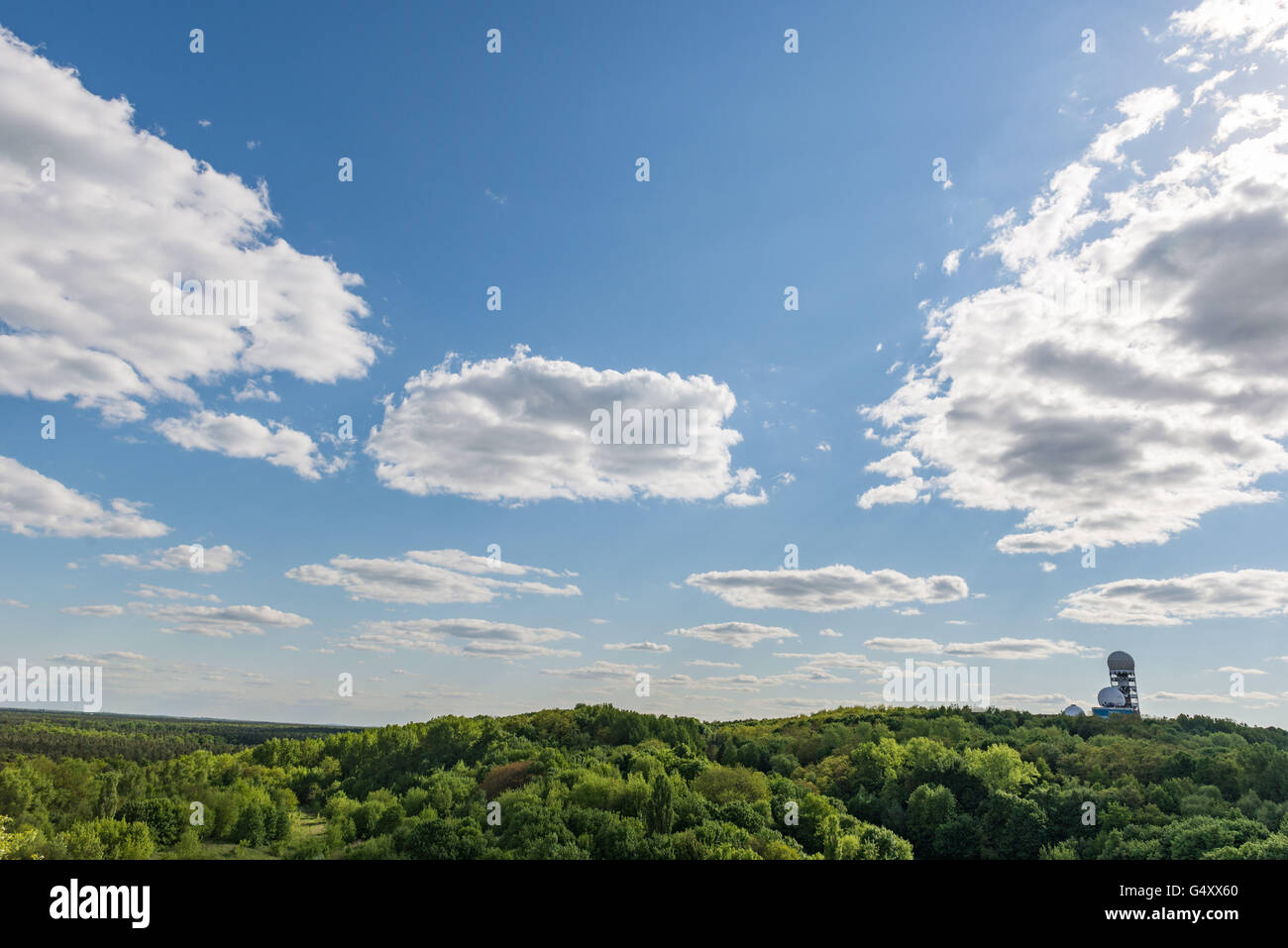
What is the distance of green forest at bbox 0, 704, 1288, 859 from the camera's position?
3184 inches

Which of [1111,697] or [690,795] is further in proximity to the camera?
[1111,697]

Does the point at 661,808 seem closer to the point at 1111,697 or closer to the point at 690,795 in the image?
the point at 690,795

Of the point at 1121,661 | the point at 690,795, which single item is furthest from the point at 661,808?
the point at 1121,661

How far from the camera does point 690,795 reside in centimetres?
9169

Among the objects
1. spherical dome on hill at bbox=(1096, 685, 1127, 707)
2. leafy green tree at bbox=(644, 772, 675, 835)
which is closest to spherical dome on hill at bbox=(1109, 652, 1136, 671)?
spherical dome on hill at bbox=(1096, 685, 1127, 707)

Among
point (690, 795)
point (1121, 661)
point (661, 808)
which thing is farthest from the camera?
point (1121, 661)

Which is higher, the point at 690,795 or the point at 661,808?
the point at 661,808

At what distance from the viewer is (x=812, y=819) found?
304 ft

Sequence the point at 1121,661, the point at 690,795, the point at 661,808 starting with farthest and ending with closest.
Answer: the point at 1121,661 → the point at 690,795 → the point at 661,808

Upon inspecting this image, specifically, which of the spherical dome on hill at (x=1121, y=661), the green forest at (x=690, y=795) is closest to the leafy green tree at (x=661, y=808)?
the green forest at (x=690, y=795)

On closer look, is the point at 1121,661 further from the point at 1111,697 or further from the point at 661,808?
the point at 661,808

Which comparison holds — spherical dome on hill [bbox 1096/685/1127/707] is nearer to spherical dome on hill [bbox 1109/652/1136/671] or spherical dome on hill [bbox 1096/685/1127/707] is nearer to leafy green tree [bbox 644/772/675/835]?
spherical dome on hill [bbox 1109/652/1136/671]
